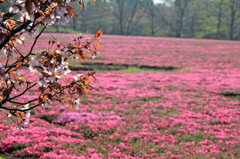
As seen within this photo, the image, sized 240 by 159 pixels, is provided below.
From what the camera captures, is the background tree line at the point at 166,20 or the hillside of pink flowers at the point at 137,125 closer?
the hillside of pink flowers at the point at 137,125

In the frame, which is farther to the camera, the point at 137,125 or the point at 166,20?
the point at 166,20

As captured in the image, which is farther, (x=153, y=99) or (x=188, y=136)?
(x=153, y=99)

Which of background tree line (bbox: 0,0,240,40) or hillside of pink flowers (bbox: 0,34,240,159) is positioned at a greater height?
background tree line (bbox: 0,0,240,40)

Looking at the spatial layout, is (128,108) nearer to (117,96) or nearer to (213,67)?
(117,96)

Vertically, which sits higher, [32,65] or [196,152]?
[32,65]

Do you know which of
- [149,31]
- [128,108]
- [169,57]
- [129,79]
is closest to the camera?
[128,108]

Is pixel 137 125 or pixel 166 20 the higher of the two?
pixel 166 20

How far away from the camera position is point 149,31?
87438mm

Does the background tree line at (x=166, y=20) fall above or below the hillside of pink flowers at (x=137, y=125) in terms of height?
above

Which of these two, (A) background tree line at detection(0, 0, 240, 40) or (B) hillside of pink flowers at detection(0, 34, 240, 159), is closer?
(B) hillside of pink flowers at detection(0, 34, 240, 159)

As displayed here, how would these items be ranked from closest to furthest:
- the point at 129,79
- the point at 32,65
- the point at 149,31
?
the point at 32,65, the point at 129,79, the point at 149,31

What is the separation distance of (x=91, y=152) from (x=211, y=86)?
11.4m

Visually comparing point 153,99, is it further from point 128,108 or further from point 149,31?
point 149,31

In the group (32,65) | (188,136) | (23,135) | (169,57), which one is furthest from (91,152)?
(169,57)
